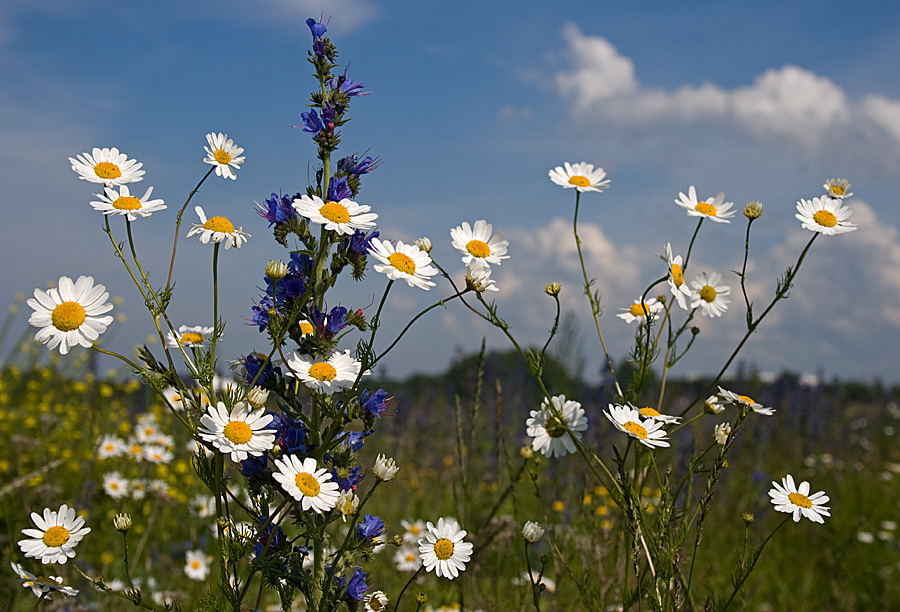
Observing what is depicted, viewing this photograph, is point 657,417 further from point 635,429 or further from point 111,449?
point 111,449

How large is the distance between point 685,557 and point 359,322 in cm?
186

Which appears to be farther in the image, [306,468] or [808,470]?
[808,470]

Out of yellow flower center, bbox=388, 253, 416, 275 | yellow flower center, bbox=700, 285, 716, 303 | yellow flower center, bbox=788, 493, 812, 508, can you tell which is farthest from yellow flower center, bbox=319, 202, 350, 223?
yellow flower center, bbox=788, 493, 812, 508

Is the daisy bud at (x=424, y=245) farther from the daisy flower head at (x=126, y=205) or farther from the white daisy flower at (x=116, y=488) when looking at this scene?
the white daisy flower at (x=116, y=488)

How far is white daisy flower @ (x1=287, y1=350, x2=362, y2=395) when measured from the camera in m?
1.78

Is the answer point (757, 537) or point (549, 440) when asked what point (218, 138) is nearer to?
point (549, 440)

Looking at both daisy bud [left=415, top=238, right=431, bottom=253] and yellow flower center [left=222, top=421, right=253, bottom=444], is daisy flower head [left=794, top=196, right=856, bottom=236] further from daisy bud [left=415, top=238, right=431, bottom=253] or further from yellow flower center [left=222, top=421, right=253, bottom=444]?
yellow flower center [left=222, top=421, right=253, bottom=444]

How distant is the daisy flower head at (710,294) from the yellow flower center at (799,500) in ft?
2.41

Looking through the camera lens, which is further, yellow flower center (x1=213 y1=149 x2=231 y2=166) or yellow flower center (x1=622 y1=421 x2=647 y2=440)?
yellow flower center (x1=213 y1=149 x2=231 y2=166)

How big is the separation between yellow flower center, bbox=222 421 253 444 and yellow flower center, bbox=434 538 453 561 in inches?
30.3

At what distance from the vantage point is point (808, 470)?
878cm

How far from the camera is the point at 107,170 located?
195 centimetres

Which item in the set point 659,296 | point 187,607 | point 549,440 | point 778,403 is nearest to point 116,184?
point 549,440

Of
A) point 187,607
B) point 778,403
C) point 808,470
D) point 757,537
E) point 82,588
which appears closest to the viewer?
point 187,607
